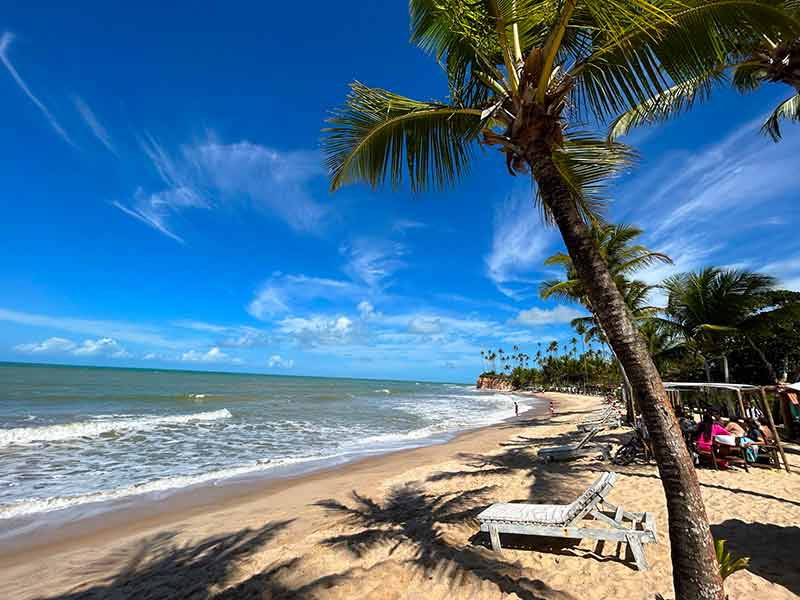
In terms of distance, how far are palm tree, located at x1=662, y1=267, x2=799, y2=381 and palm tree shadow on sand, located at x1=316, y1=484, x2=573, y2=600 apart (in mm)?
13208

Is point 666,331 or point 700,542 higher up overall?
point 666,331

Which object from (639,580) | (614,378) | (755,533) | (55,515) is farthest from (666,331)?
(614,378)

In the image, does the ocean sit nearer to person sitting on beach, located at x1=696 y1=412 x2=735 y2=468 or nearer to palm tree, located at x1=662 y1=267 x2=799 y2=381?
person sitting on beach, located at x1=696 y1=412 x2=735 y2=468

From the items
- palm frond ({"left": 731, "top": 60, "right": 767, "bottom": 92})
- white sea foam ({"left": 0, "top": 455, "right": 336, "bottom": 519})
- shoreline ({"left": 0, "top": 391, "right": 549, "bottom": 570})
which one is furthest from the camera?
white sea foam ({"left": 0, "top": 455, "right": 336, "bottom": 519})

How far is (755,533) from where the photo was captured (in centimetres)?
495

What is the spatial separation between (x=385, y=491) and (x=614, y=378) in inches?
2010

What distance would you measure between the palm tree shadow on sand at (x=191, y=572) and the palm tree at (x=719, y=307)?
1616 cm

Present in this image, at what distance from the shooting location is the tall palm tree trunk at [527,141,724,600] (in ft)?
8.02

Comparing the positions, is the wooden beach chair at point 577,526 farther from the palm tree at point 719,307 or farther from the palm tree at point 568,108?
the palm tree at point 719,307

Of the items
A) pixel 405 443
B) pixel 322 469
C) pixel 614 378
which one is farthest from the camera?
pixel 614 378

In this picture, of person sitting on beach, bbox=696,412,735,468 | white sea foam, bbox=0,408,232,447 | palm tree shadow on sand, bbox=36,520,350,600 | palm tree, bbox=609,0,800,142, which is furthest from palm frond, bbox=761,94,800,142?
white sea foam, bbox=0,408,232,447

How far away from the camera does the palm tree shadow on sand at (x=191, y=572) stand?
4.09 meters

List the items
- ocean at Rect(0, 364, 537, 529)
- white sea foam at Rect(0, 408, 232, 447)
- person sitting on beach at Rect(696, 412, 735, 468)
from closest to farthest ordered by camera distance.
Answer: person sitting on beach at Rect(696, 412, 735, 468)
ocean at Rect(0, 364, 537, 529)
white sea foam at Rect(0, 408, 232, 447)

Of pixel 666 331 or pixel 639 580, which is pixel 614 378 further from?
pixel 639 580
